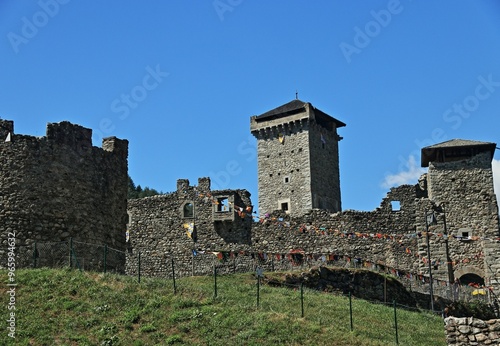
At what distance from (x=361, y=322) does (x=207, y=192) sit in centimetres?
1831

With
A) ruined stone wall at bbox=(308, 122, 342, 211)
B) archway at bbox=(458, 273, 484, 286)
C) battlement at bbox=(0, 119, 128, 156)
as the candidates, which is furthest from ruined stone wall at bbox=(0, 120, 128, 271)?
ruined stone wall at bbox=(308, 122, 342, 211)

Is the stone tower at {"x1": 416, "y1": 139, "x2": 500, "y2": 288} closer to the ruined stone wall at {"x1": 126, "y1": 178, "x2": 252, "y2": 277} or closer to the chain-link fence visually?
the chain-link fence

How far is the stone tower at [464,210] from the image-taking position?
115 ft

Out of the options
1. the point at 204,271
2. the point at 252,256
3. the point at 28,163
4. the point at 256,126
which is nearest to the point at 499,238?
the point at 252,256

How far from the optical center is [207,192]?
39.8 meters

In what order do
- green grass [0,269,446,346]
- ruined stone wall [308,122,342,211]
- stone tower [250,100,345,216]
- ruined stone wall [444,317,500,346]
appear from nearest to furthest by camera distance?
ruined stone wall [444,317,500,346] < green grass [0,269,446,346] < stone tower [250,100,345,216] < ruined stone wall [308,122,342,211]

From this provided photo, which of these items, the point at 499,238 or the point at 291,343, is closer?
the point at 291,343

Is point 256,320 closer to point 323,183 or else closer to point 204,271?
point 204,271

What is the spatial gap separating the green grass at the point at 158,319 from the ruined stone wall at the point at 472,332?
224cm

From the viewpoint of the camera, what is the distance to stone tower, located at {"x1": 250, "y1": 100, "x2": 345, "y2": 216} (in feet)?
177

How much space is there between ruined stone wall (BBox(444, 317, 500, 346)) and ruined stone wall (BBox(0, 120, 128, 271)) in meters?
10.6

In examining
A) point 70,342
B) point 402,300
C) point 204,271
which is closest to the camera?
point 70,342

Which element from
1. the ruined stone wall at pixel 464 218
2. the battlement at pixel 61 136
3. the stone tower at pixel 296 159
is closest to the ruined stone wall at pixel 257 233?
the ruined stone wall at pixel 464 218

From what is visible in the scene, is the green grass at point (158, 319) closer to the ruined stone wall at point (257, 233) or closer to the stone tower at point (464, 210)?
the ruined stone wall at point (257, 233)
